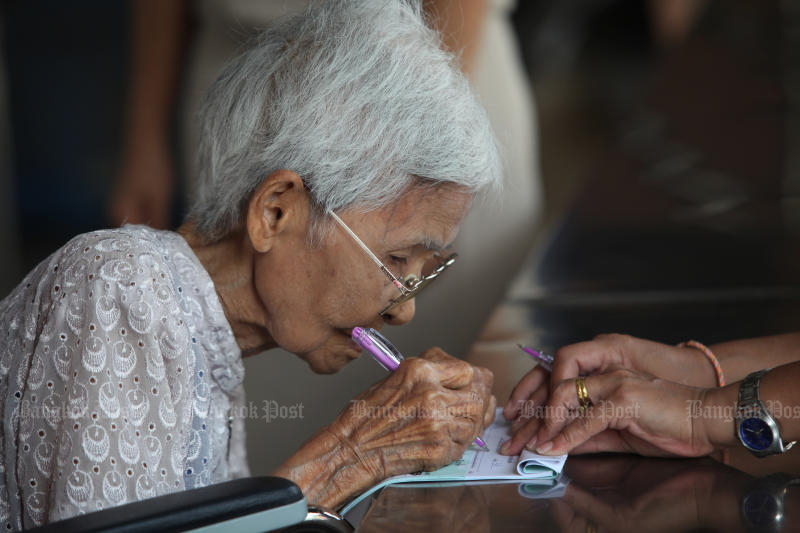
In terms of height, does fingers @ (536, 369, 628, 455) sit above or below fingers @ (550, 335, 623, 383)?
below

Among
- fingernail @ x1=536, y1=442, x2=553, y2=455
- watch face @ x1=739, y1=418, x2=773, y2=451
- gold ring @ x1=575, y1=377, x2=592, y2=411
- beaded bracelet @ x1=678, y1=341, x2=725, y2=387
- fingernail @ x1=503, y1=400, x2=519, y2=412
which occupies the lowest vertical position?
fingernail @ x1=536, y1=442, x2=553, y2=455

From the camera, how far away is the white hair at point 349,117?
1616 millimetres

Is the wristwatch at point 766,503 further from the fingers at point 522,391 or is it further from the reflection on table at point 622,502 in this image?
the fingers at point 522,391

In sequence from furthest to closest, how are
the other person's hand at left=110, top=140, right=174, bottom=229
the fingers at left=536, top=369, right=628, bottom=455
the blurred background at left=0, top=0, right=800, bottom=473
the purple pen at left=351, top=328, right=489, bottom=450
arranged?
the other person's hand at left=110, top=140, right=174, bottom=229 → the blurred background at left=0, top=0, right=800, bottom=473 → the purple pen at left=351, top=328, right=489, bottom=450 → the fingers at left=536, top=369, right=628, bottom=455

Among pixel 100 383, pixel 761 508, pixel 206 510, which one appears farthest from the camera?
pixel 100 383

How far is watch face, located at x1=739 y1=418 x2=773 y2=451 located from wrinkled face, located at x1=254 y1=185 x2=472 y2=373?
25.0 inches

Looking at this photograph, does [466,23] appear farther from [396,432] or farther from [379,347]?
[396,432]

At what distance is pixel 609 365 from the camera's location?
1693 mm

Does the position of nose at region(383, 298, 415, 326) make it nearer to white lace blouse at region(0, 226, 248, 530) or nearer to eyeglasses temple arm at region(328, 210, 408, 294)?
eyeglasses temple arm at region(328, 210, 408, 294)

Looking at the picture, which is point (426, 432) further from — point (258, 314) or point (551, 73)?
point (551, 73)

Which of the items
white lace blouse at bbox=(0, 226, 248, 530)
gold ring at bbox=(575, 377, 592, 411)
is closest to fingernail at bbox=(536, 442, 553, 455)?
gold ring at bbox=(575, 377, 592, 411)

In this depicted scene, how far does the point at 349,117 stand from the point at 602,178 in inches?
106

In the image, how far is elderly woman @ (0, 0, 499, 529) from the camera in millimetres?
1421

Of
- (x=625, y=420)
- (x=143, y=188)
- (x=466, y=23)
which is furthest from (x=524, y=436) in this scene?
(x=143, y=188)
